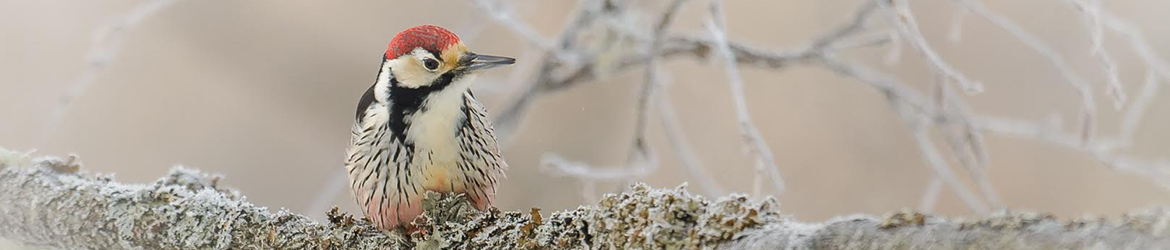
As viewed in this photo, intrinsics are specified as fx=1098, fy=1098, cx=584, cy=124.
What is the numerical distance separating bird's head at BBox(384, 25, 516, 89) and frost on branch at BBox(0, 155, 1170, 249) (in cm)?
17

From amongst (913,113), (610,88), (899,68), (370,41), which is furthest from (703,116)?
(913,113)

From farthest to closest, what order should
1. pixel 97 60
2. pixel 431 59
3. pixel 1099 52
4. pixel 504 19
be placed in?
pixel 504 19 < pixel 97 60 < pixel 431 59 < pixel 1099 52

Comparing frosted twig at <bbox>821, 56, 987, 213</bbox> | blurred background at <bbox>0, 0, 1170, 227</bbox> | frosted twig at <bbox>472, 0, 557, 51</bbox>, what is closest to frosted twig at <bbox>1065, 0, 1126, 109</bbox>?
frosted twig at <bbox>821, 56, 987, 213</bbox>

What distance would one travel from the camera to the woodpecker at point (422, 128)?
129 cm

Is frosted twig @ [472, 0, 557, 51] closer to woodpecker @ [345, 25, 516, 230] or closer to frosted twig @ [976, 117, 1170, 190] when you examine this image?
woodpecker @ [345, 25, 516, 230]

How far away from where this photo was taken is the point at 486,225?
1068 mm

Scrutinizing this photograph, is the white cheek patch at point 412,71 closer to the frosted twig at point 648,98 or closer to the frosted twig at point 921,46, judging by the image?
the frosted twig at point 648,98

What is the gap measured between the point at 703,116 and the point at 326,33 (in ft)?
4.45

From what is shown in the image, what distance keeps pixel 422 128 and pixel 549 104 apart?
241 centimetres

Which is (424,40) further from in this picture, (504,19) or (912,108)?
(912,108)

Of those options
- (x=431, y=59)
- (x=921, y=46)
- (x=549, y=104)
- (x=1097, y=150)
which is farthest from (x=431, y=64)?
(x=549, y=104)

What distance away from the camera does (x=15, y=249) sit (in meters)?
1.30

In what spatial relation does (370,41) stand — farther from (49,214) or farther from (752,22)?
(49,214)

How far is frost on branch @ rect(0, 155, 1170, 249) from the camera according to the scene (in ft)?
2.08
